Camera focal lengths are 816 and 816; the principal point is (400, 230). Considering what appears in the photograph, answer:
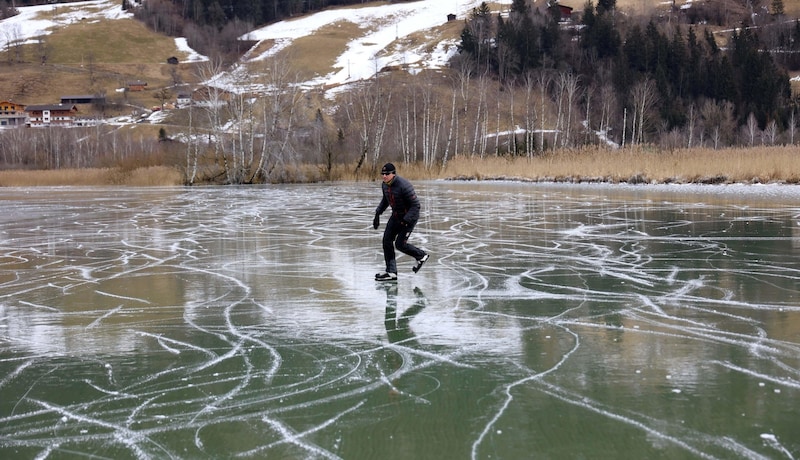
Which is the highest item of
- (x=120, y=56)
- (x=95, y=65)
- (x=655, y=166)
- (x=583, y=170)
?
(x=120, y=56)

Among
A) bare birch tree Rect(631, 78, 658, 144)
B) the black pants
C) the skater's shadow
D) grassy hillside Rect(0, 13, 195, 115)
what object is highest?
grassy hillside Rect(0, 13, 195, 115)

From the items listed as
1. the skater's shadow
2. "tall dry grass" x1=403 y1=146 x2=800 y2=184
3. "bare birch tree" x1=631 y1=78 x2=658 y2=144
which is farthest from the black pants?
"bare birch tree" x1=631 y1=78 x2=658 y2=144

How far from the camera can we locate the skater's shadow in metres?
7.18

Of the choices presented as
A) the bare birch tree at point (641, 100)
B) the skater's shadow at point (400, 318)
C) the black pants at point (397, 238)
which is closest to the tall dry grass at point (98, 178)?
the black pants at point (397, 238)

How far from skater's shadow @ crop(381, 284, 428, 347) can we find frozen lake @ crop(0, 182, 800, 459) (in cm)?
4

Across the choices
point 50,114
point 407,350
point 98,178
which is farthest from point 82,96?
point 407,350

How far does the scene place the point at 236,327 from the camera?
783 cm

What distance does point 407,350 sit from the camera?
6.76 m

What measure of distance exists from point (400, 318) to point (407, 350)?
1.40 metres

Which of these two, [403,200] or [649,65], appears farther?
[649,65]

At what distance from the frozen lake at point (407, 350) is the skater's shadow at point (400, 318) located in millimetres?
37

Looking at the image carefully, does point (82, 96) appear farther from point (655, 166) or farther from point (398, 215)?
point (398, 215)

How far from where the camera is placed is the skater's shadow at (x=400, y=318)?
7184mm

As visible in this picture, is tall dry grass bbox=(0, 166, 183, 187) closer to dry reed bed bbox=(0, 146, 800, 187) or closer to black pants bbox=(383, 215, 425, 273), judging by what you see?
dry reed bed bbox=(0, 146, 800, 187)
